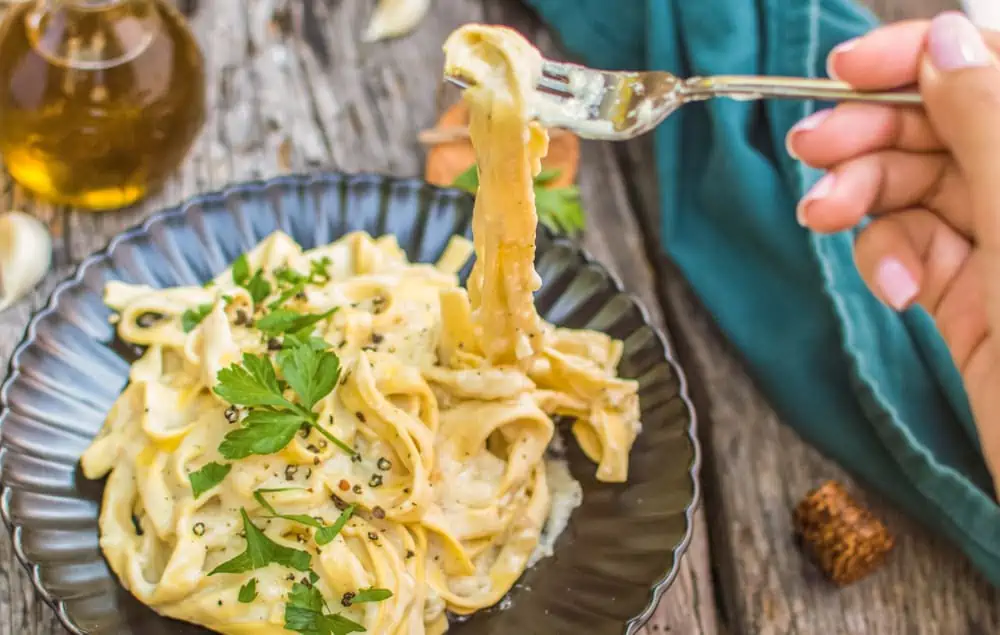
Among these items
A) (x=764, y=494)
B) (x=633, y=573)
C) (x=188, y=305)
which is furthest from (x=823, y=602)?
(x=188, y=305)

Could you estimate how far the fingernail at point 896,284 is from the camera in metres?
2.74

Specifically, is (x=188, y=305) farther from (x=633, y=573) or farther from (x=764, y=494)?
(x=764, y=494)

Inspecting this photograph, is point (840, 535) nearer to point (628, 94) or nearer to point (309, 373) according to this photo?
point (628, 94)

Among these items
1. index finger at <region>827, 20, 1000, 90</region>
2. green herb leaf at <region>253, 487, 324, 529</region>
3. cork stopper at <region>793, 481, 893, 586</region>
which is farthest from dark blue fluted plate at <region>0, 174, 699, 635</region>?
index finger at <region>827, 20, 1000, 90</region>

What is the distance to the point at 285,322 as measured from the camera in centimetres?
246

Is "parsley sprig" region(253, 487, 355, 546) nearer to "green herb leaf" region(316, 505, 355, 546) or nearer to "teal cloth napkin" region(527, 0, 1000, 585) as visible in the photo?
"green herb leaf" region(316, 505, 355, 546)

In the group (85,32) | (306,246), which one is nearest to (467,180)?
(306,246)

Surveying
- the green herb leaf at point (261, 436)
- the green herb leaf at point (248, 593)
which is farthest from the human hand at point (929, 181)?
the green herb leaf at point (248, 593)

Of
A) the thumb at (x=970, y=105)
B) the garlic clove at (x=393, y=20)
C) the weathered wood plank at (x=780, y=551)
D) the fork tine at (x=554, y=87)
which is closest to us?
the fork tine at (x=554, y=87)

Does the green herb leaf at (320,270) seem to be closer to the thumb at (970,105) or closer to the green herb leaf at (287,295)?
the green herb leaf at (287,295)

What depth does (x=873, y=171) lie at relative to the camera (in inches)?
110

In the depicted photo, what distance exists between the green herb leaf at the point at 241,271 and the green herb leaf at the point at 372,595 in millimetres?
907

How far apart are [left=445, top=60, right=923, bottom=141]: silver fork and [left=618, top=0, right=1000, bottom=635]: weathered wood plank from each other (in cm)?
93

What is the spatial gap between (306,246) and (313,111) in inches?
37.0
